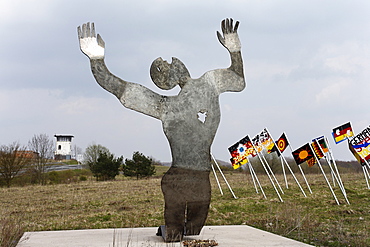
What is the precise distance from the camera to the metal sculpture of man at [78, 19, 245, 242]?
612 centimetres

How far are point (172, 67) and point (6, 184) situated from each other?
23.1 meters

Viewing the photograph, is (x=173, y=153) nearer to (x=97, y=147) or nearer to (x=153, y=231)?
(x=153, y=231)

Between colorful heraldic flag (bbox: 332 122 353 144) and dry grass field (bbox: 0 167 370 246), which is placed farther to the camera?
colorful heraldic flag (bbox: 332 122 353 144)

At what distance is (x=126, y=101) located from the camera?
20.3ft

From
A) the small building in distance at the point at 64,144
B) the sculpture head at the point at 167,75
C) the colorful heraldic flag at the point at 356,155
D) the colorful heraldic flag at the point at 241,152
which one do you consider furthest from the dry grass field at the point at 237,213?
the small building in distance at the point at 64,144

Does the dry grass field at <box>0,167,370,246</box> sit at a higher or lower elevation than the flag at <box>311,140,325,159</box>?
lower

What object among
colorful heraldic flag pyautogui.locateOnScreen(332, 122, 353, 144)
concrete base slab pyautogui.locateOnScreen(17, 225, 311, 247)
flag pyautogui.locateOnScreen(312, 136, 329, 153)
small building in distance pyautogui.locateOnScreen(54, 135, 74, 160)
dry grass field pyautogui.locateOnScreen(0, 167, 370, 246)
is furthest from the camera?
small building in distance pyautogui.locateOnScreen(54, 135, 74, 160)

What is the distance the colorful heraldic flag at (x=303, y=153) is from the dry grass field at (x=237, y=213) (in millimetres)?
1390

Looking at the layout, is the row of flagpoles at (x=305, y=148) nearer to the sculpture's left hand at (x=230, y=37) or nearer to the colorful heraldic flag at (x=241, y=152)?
the colorful heraldic flag at (x=241, y=152)

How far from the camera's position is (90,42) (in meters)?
6.23

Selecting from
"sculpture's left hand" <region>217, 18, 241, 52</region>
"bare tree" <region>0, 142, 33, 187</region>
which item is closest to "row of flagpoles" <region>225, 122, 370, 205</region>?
"sculpture's left hand" <region>217, 18, 241, 52</region>

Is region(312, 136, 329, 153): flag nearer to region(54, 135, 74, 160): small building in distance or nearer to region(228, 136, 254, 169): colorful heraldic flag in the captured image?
region(228, 136, 254, 169): colorful heraldic flag

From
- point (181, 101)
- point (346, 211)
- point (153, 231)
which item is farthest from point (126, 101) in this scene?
point (346, 211)

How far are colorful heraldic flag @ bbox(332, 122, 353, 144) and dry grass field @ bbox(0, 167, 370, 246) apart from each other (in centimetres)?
203
